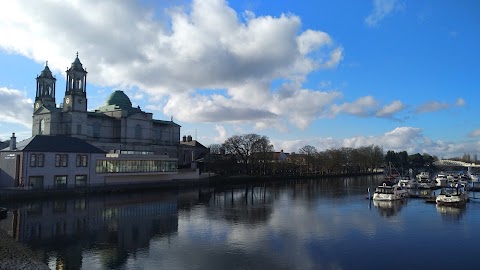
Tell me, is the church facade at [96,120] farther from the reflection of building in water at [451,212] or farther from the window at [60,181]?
the reflection of building in water at [451,212]

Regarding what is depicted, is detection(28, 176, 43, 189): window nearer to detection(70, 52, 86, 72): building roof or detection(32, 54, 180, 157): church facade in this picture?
detection(32, 54, 180, 157): church facade

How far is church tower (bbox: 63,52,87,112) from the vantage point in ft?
254

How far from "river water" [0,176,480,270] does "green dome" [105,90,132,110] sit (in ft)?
169

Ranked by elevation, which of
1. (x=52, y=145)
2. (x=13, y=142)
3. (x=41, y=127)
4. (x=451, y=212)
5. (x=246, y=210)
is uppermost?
(x=41, y=127)

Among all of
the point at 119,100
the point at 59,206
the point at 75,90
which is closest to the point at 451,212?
the point at 59,206

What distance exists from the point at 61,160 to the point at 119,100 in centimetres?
4405

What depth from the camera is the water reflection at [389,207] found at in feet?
125

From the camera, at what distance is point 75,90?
77.8 m

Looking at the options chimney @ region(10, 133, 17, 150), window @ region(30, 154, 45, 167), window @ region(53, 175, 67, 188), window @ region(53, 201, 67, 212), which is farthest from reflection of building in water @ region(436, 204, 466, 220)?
chimney @ region(10, 133, 17, 150)

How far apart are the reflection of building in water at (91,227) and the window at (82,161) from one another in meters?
8.89

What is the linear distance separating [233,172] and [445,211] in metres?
57.5

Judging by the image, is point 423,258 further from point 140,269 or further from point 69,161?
point 69,161

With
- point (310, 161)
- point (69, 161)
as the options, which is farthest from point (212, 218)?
point (310, 161)

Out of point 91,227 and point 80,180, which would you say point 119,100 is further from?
point 91,227
